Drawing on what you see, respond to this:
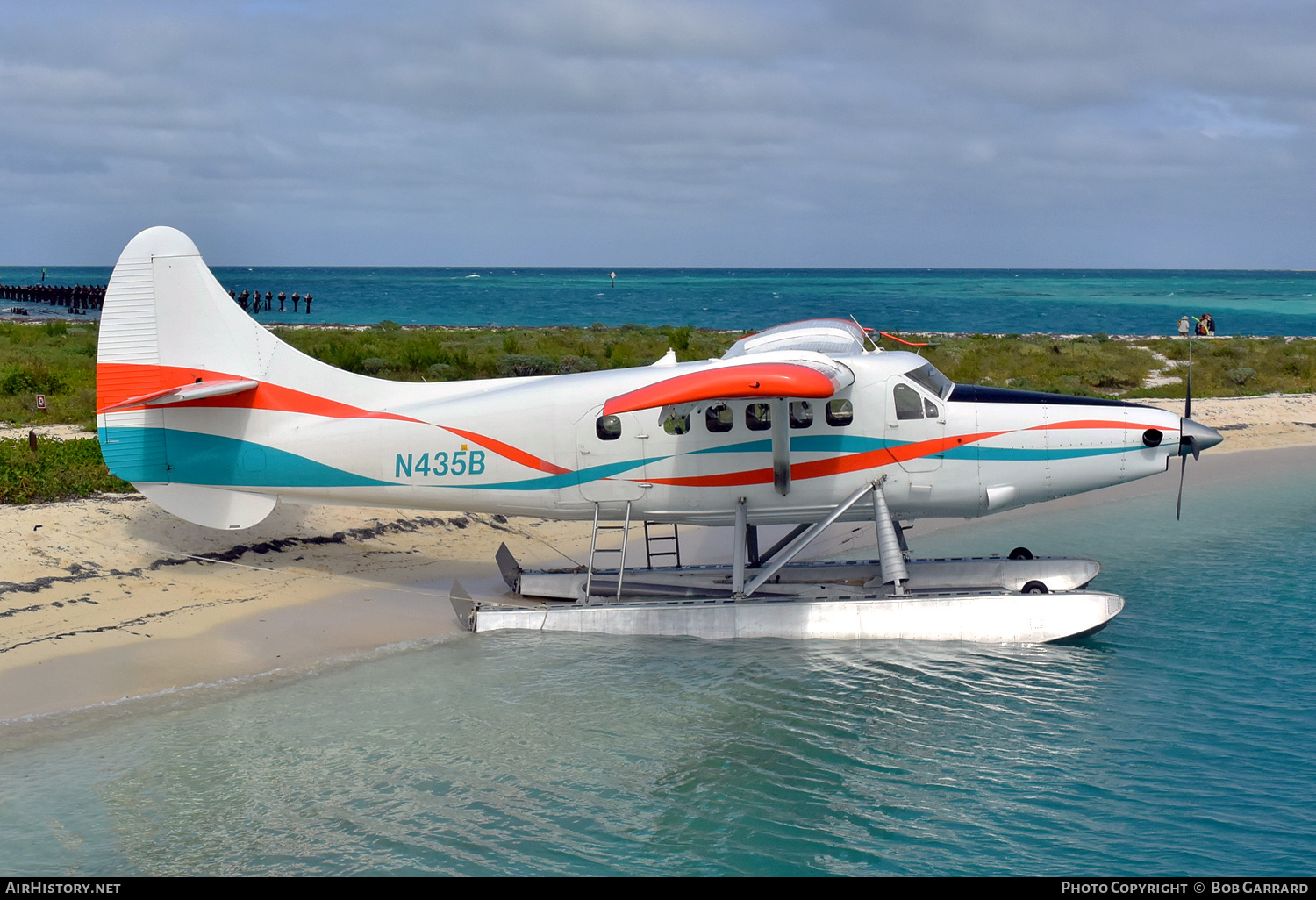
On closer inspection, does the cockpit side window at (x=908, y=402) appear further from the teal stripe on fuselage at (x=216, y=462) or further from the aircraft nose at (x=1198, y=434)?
the teal stripe on fuselage at (x=216, y=462)

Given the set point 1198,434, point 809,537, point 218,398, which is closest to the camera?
point 1198,434

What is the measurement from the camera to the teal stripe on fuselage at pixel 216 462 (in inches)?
478

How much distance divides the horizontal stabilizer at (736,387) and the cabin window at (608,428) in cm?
158

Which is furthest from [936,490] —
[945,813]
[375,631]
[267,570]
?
[267,570]

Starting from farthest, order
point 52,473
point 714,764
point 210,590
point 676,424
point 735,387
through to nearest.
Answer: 1. point 52,473
2. point 210,590
3. point 676,424
4. point 735,387
5. point 714,764

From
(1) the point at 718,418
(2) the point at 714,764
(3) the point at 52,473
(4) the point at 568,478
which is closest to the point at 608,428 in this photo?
(4) the point at 568,478

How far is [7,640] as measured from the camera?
997cm

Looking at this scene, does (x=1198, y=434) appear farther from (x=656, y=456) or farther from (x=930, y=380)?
(x=656, y=456)

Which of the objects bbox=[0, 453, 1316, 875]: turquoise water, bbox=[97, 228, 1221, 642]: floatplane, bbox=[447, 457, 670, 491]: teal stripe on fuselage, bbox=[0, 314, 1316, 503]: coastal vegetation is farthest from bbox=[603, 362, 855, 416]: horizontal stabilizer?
bbox=[0, 314, 1316, 503]: coastal vegetation

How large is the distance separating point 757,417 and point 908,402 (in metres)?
1.74

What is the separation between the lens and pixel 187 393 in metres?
11.9

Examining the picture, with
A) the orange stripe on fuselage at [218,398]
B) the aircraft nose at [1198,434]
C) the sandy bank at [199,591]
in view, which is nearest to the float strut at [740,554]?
the sandy bank at [199,591]

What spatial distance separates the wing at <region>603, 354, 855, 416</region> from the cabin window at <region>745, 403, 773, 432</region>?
1313mm

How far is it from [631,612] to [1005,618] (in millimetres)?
4115
